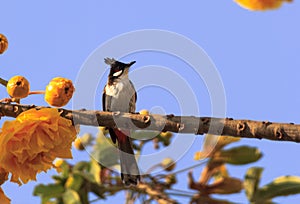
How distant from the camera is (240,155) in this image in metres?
4.47

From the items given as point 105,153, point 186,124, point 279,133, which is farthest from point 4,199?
point 105,153

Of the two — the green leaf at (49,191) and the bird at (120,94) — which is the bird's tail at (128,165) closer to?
the bird at (120,94)

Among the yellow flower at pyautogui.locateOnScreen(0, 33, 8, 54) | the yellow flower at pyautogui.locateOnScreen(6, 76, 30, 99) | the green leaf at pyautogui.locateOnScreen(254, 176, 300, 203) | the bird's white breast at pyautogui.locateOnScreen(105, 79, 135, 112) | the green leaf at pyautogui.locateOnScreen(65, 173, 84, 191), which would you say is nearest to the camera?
the yellow flower at pyautogui.locateOnScreen(6, 76, 30, 99)

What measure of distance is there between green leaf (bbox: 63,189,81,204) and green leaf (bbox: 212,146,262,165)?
1260 millimetres

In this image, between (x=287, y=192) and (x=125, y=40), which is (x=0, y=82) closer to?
(x=125, y=40)

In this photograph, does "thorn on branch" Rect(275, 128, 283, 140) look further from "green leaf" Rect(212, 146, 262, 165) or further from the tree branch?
"green leaf" Rect(212, 146, 262, 165)

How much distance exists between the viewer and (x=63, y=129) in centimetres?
186

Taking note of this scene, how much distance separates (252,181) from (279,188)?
0.35m

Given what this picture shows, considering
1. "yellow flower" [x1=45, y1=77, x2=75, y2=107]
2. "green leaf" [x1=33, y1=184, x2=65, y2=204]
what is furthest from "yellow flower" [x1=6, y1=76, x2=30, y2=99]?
"green leaf" [x1=33, y1=184, x2=65, y2=204]

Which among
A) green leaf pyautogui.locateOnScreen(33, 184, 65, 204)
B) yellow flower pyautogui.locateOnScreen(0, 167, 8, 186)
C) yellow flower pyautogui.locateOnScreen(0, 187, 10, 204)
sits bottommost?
green leaf pyautogui.locateOnScreen(33, 184, 65, 204)

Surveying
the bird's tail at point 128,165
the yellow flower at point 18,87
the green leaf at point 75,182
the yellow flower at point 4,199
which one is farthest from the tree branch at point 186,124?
the green leaf at point 75,182

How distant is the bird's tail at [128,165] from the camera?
3975 millimetres

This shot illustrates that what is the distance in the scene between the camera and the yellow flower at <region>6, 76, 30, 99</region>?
201cm

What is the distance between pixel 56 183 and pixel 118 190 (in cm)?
64
